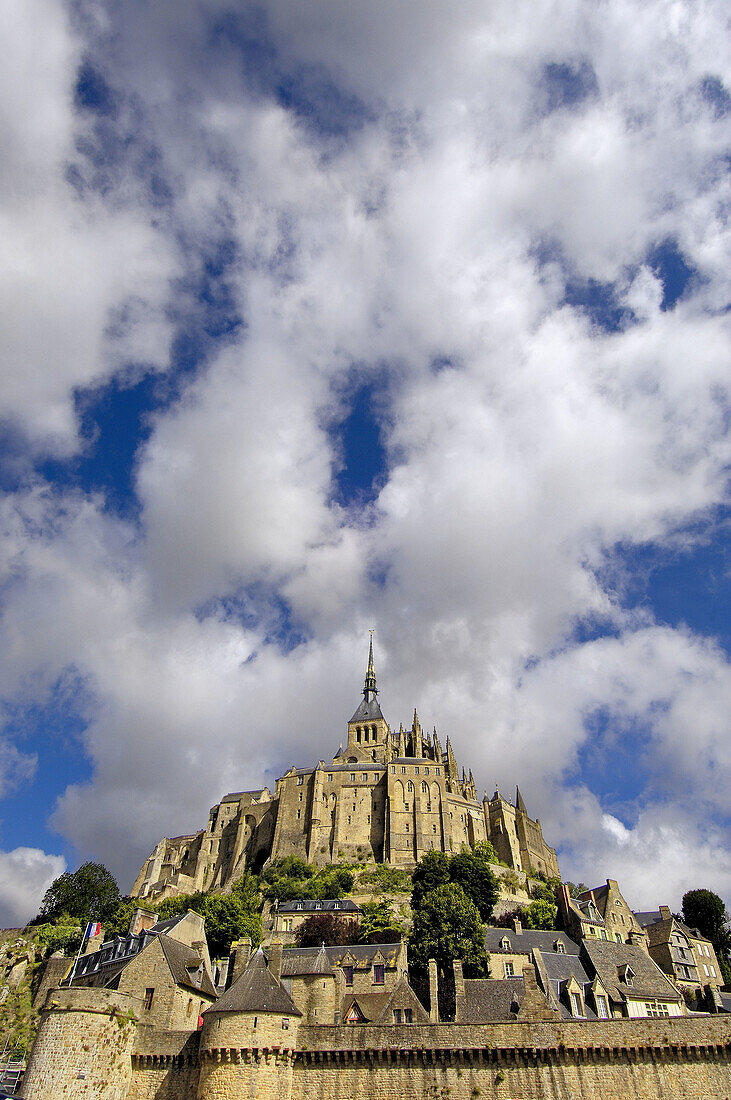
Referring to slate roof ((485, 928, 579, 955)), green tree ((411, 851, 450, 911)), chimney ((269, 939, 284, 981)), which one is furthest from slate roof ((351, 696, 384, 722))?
chimney ((269, 939, 284, 981))

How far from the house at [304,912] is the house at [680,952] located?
93.0 ft

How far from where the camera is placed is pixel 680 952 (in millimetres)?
71062

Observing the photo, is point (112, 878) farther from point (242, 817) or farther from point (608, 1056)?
point (608, 1056)

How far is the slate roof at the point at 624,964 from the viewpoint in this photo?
51.5m

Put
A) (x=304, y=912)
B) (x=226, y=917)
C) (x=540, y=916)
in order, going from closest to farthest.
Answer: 1. (x=226, y=917)
2. (x=540, y=916)
3. (x=304, y=912)

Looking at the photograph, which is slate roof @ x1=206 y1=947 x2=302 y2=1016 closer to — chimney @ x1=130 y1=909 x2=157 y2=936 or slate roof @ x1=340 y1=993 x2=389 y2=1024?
slate roof @ x1=340 y1=993 x2=389 y2=1024

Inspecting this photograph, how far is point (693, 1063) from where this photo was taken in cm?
3734

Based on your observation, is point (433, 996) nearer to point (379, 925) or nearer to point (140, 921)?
point (140, 921)

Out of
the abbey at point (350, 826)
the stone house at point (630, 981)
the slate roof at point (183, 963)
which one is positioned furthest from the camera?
the abbey at point (350, 826)

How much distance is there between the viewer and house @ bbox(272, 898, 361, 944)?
240 feet

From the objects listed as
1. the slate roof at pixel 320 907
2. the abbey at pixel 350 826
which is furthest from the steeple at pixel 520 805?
the slate roof at pixel 320 907

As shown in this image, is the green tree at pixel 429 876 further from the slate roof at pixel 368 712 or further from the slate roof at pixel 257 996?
the slate roof at pixel 368 712

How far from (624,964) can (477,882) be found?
2552 cm

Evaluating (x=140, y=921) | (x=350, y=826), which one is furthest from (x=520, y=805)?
(x=140, y=921)
